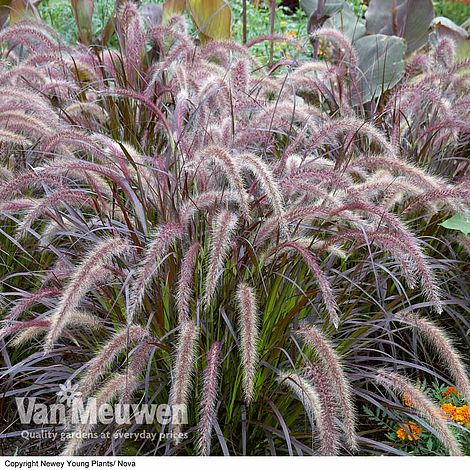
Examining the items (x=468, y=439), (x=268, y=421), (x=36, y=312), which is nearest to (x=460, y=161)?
(x=468, y=439)

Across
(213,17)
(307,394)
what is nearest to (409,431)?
(307,394)

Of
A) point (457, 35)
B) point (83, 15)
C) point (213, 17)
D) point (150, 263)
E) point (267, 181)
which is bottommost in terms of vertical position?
point (150, 263)

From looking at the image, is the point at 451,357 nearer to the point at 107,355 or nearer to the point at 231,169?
the point at 231,169

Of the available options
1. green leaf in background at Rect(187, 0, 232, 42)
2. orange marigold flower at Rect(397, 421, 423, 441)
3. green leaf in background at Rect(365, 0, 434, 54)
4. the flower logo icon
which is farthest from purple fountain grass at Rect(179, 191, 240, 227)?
green leaf in background at Rect(365, 0, 434, 54)

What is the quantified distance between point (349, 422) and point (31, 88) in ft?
7.70

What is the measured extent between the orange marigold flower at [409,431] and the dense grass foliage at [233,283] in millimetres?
11

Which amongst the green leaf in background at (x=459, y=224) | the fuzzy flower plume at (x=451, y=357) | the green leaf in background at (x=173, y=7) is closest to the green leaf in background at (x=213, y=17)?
the green leaf in background at (x=173, y=7)

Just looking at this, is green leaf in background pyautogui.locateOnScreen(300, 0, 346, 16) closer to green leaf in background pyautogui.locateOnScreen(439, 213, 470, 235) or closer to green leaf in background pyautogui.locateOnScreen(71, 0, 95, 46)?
green leaf in background pyautogui.locateOnScreen(71, 0, 95, 46)

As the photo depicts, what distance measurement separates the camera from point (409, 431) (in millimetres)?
2518

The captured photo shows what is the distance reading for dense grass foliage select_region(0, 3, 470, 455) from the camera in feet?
7.07

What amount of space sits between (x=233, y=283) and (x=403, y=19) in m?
2.99

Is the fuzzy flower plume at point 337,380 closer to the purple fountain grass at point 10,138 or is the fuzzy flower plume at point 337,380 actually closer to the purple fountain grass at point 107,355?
the purple fountain grass at point 107,355

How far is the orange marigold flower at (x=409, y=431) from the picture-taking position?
8.22 feet

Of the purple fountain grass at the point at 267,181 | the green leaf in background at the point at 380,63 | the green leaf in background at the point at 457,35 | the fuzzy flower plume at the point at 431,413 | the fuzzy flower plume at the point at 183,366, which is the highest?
the green leaf in background at the point at 457,35
